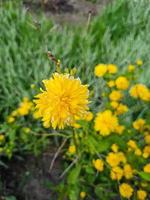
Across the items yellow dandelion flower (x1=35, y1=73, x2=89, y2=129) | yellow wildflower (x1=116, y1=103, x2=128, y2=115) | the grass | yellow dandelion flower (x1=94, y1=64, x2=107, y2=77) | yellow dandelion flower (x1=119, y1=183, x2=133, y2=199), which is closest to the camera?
yellow dandelion flower (x1=35, y1=73, x2=89, y2=129)

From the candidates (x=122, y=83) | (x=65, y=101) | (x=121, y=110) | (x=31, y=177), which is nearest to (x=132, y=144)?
(x=121, y=110)

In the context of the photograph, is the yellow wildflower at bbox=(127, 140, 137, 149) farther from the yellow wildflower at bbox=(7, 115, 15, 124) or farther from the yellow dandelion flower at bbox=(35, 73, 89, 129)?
the yellow dandelion flower at bbox=(35, 73, 89, 129)

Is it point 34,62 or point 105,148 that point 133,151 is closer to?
point 105,148

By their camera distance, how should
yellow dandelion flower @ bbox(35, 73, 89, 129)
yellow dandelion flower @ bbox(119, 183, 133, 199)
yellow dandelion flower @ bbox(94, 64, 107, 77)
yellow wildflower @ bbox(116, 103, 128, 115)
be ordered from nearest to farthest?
yellow dandelion flower @ bbox(35, 73, 89, 129) < yellow dandelion flower @ bbox(119, 183, 133, 199) < yellow wildflower @ bbox(116, 103, 128, 115) < yellow dandelion flower @ bbox(94, 64, 107, 77)

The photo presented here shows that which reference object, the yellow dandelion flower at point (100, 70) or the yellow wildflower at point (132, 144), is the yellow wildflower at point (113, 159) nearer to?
the yellow wildflower at point (132, 144)

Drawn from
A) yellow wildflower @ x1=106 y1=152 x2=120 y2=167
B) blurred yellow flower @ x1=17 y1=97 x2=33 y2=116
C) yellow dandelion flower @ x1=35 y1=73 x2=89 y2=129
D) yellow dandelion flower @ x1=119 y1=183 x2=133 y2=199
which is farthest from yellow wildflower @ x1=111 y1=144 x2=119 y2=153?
yellow dandelion flower @ x1=35 y1=73 x2=89 y2=129
